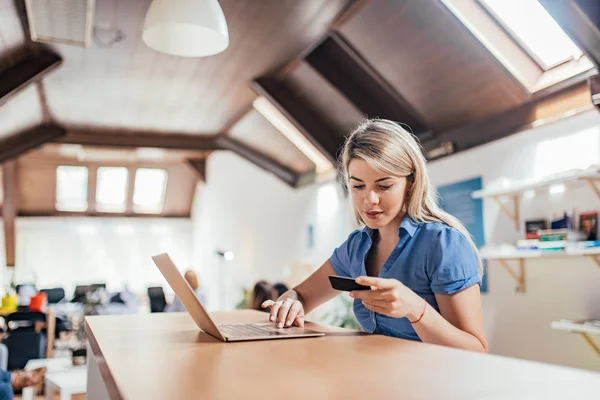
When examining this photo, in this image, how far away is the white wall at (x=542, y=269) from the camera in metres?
3.57

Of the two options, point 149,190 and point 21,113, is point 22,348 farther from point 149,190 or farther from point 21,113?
point 149,190

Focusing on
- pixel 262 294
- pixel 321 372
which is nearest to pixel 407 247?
pixel 321 372

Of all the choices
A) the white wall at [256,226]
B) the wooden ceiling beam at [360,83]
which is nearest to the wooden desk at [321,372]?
the wooden ceiling beam at [360,83]

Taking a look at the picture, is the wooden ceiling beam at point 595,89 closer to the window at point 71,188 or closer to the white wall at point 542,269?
the white wall at point 542,269

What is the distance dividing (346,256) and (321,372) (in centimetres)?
105

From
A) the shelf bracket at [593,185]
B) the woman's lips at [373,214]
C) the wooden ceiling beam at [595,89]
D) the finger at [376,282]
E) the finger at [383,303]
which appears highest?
the wooden ceiling beam at [595,89]

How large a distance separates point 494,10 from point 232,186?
22.7 feet

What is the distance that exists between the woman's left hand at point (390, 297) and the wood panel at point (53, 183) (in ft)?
34.9

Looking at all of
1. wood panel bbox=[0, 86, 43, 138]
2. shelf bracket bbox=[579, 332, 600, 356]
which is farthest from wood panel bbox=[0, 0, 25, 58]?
shelf bracket bbox=[579, 332, 600, 356]

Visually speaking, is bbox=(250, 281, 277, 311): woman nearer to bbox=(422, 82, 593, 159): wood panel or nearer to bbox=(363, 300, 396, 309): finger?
bbox=(422, 82, 593, 159): wood panel

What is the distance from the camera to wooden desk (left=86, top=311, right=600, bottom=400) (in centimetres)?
66

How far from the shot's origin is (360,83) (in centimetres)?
540

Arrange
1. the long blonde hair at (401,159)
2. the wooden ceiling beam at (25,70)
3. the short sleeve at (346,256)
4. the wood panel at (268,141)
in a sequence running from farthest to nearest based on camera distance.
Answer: the wood panel at (268,141)
the wooden ceiling beam at (25,70)
the short sleeve at (346,256)
the long blonde hair at (401,159)

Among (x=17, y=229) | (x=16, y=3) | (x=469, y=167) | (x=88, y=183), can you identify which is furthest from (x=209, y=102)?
(x=17, y=229)
